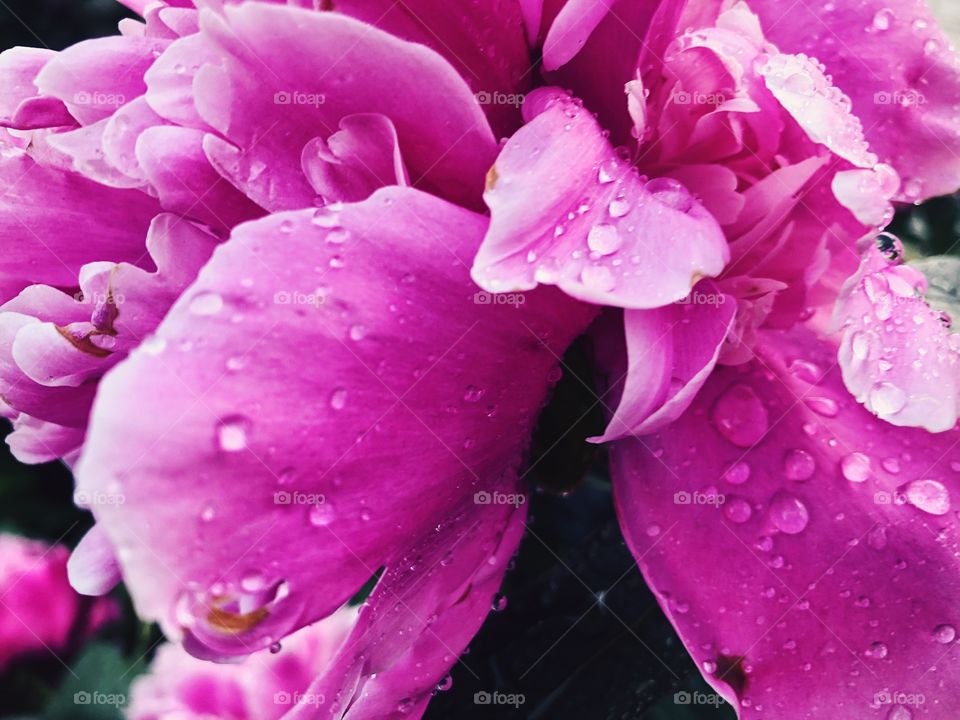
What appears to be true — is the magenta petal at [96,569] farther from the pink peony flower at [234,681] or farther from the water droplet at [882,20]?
the water droplet at [882,20]

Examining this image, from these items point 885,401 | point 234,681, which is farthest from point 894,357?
point 234,681

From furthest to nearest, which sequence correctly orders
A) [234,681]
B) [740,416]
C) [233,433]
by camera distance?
1. [234,681]
2. [740,416]
3. [233,433]

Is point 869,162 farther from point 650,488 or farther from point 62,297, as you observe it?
point 62,297

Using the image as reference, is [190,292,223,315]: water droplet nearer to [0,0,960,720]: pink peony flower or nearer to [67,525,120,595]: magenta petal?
[0,0,960,720]: pink peony flower

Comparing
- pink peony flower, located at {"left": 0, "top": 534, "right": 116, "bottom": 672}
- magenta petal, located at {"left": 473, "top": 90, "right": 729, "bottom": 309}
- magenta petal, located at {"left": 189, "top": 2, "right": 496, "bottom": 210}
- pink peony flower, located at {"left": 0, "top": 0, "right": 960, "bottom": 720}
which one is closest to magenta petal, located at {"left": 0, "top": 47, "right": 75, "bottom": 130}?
pink peony flower, located at {"left": 0, "top": 0, "right": 960, "bottom": 720}

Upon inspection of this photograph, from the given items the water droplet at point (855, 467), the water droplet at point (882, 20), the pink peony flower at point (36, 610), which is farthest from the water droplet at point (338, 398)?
the pink peony flower at point (36, 610)

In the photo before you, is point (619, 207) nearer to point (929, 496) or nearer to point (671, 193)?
point (671, 193)
